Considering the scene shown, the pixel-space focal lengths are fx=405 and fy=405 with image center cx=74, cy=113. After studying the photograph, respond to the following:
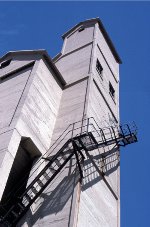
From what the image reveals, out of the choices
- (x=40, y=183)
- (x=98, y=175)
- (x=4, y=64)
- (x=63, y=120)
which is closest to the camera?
(x=40, y=183)

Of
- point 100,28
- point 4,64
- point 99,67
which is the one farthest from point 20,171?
point 100,28

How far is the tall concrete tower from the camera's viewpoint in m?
16.9

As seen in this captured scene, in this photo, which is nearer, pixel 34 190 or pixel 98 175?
pixel 34 190

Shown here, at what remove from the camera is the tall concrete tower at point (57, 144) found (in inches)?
664

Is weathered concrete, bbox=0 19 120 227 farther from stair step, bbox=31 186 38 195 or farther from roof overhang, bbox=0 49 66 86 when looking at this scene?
stair step, bbox=31 186 38 195

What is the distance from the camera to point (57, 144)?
20328 mm

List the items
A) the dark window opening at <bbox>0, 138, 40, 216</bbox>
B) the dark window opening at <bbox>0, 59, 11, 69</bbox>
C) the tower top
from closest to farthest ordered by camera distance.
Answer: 1. the dark window opening at <bbox>0, 138, 40, 216</bbox>
2. the dark window opening at <bbox>0, 59, 11, 69</bbox>
3. the tower top

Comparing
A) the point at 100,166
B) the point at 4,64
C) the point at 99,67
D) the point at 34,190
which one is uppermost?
the point at 99,67

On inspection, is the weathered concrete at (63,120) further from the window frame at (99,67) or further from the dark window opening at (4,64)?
the dark window opening at (4,64)

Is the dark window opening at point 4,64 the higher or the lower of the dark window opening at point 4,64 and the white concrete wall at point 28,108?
the higher

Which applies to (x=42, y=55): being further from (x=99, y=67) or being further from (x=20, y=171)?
(x=20, y=171)

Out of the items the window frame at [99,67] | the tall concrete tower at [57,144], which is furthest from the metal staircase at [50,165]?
the window frame at [99,67]

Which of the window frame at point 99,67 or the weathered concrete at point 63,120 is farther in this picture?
the window frame at point 99,67

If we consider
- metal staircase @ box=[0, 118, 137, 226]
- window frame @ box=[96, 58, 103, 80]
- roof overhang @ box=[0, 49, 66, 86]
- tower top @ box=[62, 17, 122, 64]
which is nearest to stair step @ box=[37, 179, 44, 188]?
metal staircase @ box=[0, 118, 137, 226]
